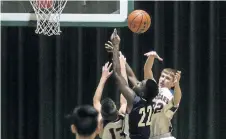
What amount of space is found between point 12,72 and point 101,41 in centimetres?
103

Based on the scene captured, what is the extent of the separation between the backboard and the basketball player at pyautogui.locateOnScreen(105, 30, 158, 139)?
771 millimetres

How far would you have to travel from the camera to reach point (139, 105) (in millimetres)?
4465

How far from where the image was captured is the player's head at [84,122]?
2977 millimetres

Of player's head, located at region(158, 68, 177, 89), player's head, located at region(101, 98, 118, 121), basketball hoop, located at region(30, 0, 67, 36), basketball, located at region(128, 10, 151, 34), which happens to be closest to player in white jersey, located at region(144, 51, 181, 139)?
player's head, located at region(158, 68, 177, 89)

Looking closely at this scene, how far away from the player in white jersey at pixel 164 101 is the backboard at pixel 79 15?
1.67 feet

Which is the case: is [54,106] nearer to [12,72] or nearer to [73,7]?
[12,72]

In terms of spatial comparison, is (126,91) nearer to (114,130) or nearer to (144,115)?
(144,115)

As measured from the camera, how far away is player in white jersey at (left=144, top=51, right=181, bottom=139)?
202 inches

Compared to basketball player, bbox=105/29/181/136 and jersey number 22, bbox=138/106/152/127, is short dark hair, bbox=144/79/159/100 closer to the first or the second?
jersey number 22, bbox=138/106/152/127

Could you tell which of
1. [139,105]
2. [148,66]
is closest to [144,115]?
[139,105]

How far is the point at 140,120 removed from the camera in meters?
4.52

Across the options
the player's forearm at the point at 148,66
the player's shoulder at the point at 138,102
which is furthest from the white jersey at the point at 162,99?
the player's shoulder at the point at 138,102

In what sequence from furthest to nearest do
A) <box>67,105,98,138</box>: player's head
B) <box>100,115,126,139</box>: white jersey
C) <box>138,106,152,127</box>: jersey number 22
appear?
<box>100,115,126,139</box>: white jersey < <box>138,106,152,127</box>: jersey number 22 < <box>67,105,98,138</box>: player's head

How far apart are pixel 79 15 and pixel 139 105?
49.2 inches
